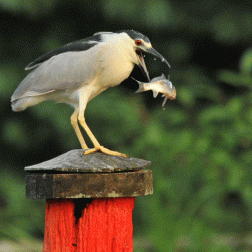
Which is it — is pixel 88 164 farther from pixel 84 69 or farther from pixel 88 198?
pixel 84 69

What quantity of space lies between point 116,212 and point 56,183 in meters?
0.24

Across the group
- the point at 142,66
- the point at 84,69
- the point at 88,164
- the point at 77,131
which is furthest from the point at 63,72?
the point at 88,164

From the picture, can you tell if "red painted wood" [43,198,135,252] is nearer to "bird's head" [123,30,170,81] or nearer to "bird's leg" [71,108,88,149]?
"bird's leg" [71,108,88,149]

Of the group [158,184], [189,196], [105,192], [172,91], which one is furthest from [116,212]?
[189,196]

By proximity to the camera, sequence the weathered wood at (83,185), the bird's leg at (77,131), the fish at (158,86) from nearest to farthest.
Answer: the weathered wood at (83,185) < the fish at (158,86) < the bird's leg at (77,131)

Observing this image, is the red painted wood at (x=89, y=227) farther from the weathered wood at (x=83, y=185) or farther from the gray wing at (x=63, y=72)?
the gray wing at (x=63, y=72)

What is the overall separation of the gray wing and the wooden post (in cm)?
53

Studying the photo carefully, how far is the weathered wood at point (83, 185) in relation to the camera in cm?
146

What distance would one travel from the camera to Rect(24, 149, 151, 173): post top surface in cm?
149

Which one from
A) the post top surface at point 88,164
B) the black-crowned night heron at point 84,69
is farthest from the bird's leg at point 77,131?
the post top surface at point 88,164

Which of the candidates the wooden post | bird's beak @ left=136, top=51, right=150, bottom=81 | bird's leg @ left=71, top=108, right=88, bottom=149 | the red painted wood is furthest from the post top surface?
bird's beak @ left=136, top=51, right=150, bottom=81

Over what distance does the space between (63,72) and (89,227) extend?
83cm

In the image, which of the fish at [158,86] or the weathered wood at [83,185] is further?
the fish at [158,86]

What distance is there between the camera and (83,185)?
1.47 meters
